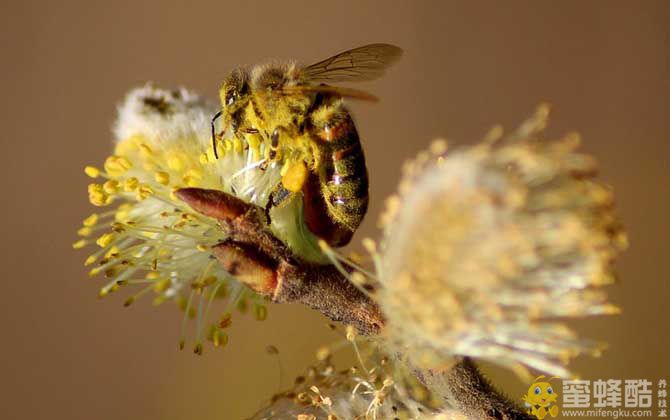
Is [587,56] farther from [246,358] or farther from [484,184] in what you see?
[484,184]

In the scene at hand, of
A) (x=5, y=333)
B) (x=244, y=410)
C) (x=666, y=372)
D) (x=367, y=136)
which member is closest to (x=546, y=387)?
(x=666, y=372)

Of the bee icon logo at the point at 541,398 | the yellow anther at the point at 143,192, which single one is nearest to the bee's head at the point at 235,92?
the yellow anther at the point at 143,192

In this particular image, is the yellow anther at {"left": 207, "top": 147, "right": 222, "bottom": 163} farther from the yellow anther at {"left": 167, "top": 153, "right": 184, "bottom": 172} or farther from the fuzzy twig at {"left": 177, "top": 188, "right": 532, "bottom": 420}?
the fuzzy twig at {"left": 177, "top": 188, "right": 532, "bottom": 420}

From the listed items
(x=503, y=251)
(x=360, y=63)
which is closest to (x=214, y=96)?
(x=360, y=63)

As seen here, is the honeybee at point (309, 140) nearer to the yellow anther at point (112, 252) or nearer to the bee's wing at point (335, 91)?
the bee's wing at point (335, 91)

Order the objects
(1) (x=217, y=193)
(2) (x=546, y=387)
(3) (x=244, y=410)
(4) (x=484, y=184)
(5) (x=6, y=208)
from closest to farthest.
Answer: (4) (x=484, y=184) < (1) (x=217, y=193) < (2) (x=546, y=387) < (3) (x=244, y=410) < (5) (x=6, y=208)

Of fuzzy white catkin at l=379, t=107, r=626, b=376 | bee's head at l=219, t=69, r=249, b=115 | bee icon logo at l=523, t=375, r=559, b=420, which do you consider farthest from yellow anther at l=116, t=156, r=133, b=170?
bee icon logo at l=523, t=375, r=559, b=420
